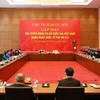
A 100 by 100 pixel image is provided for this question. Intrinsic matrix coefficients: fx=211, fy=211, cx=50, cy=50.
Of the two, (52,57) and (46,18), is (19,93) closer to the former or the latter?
(52,57)

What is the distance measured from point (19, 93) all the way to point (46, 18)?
13.1 metres

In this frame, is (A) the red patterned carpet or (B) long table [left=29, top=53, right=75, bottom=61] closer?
(A) the red patterned carpet

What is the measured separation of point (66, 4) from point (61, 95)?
38.9 ft

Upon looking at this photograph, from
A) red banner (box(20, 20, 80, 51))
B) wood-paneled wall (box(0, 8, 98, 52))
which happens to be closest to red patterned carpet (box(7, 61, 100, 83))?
red banner (box(20, 20, 80, 51))

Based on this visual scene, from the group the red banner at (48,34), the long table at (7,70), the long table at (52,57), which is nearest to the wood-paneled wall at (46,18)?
the red banner at (48,34)

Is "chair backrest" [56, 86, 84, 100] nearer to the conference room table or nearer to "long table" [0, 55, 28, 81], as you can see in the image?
the conference room table

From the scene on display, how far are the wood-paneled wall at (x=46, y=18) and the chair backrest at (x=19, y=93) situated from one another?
42.3 feet

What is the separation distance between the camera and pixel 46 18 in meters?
15.4

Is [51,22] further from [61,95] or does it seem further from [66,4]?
[61,95]

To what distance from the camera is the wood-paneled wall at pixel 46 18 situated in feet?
50.1

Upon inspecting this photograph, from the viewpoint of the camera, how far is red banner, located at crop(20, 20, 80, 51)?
14.4 meters

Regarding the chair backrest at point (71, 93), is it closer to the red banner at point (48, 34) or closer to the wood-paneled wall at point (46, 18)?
the red banner at point (48, 34)

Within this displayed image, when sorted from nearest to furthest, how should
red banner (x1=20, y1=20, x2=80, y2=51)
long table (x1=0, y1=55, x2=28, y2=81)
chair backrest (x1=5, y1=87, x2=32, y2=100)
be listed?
chair backrest (x1=5, y1=87, x2=32, y2=100) → long table (x1=0, y1=55, x2=28, y2=81) → red banner (x1=20, y1=20, x2=80, y2=51)

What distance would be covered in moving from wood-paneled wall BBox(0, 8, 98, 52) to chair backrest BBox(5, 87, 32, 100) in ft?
42.3
